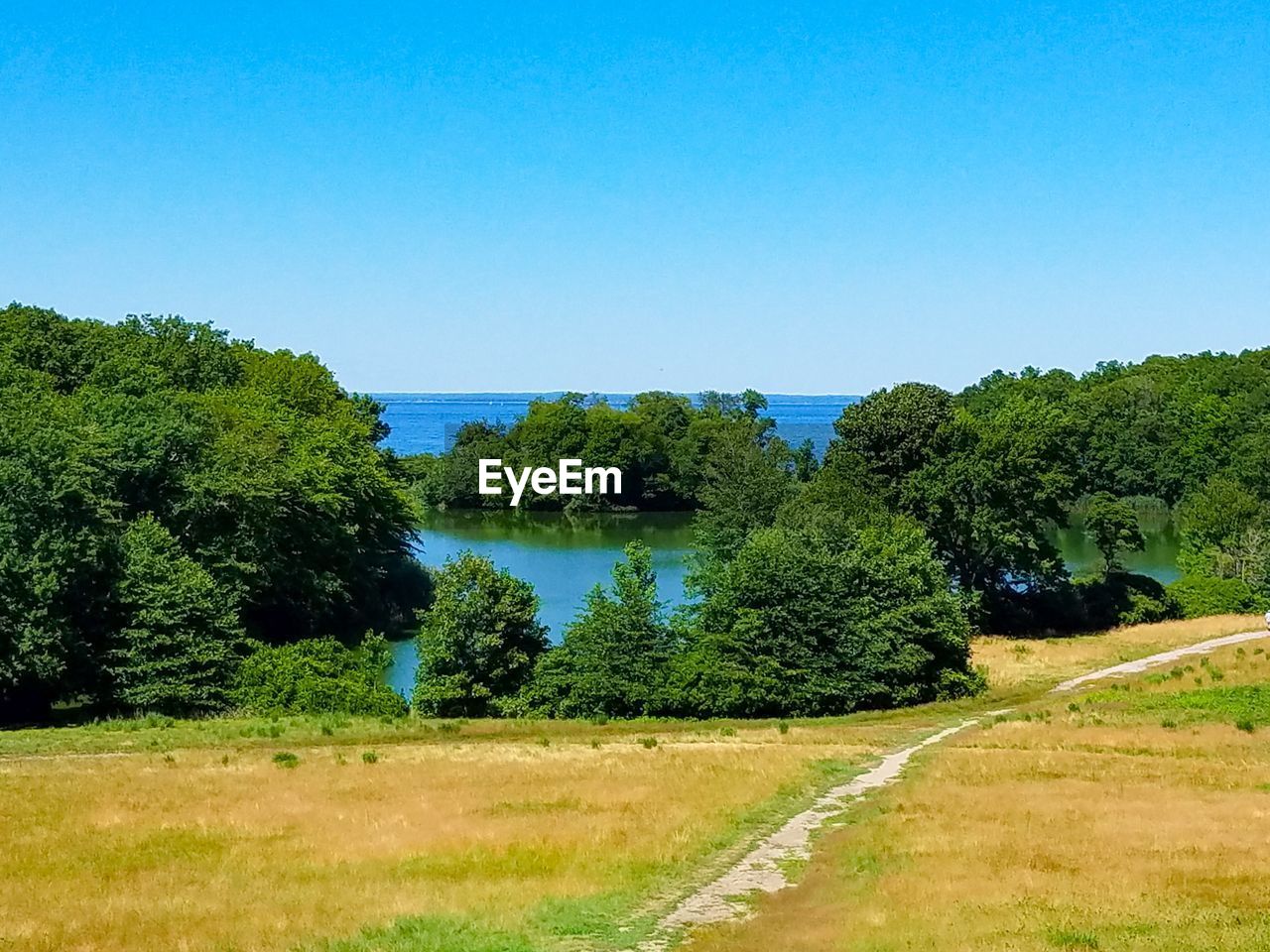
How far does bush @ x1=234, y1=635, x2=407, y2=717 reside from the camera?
4356 centimetres

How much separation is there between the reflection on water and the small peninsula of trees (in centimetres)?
687

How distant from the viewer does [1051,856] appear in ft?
61.2


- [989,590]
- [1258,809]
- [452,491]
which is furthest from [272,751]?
[452,491]

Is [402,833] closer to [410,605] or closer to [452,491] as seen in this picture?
[410,605]

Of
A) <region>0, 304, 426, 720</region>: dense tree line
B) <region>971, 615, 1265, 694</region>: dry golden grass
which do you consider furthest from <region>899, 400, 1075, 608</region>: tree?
<region>0, 304, 426, 720</region>: dense tree line

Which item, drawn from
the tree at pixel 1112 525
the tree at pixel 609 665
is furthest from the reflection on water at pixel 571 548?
the tree at pixel 609 665

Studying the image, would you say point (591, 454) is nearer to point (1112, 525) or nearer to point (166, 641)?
point (1112, 525)

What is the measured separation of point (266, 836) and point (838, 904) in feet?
35.6

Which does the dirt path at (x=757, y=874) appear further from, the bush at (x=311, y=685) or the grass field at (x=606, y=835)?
the bush at (x=311, y=685)

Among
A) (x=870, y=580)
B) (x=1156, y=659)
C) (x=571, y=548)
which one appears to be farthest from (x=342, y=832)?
(x=571, y=548)

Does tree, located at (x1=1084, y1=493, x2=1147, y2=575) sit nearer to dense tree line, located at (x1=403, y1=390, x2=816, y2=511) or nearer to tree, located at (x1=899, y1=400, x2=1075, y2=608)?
tree, located at (x1=899, y1=400, x2=1075, y2=608)

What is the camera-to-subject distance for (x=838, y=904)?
53.0ft

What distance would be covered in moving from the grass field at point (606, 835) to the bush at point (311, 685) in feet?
19.4

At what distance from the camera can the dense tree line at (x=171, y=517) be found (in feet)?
142
